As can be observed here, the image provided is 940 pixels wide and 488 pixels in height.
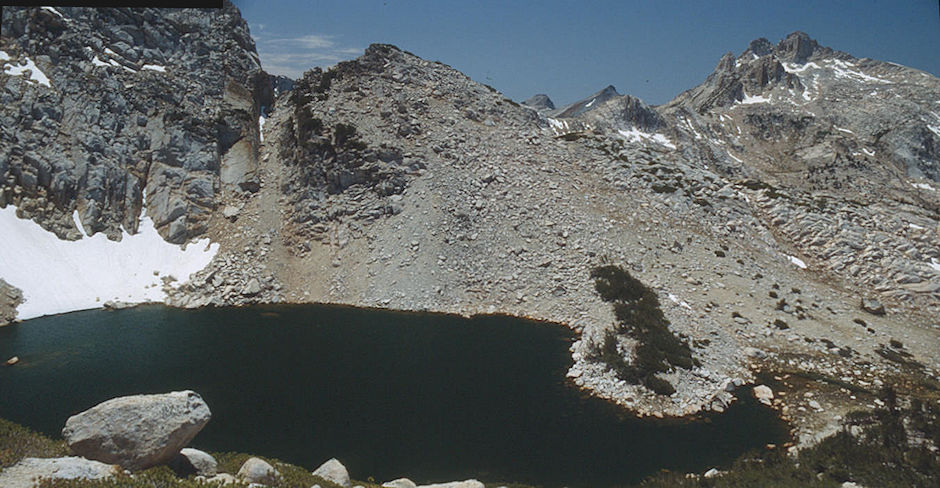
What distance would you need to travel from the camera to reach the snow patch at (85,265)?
1670 inches

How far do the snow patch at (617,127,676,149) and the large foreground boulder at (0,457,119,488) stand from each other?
130389 mm

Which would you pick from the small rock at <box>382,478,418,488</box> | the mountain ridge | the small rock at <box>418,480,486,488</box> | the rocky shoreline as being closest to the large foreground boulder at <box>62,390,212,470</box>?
the rocky shoreline

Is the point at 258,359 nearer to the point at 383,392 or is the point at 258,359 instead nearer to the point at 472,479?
the point at 383,392

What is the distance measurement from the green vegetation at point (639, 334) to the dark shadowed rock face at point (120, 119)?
44597mm

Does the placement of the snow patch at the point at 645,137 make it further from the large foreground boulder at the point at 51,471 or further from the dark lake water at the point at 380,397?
the large foreground boulder at the point at 51,471

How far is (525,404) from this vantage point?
1066 inches

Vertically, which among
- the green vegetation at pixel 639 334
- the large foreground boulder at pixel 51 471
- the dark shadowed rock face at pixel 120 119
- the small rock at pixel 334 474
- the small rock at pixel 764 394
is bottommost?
the small rock at pixel 334 474

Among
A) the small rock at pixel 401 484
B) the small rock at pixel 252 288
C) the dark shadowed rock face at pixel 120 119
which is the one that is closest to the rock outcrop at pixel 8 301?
the dark shadowed rock face at pixel 120 119

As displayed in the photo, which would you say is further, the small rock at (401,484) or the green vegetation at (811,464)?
the small rock at (401,484)

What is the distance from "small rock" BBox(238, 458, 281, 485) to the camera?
1481 cm

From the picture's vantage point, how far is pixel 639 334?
1362 inches

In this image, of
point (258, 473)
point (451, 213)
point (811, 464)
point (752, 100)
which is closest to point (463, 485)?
point (258, 473)

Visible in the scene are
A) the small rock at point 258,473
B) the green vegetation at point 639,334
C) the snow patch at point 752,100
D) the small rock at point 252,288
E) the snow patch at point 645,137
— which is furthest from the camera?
the snow patch at point 752,100

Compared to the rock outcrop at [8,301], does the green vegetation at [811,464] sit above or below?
below
